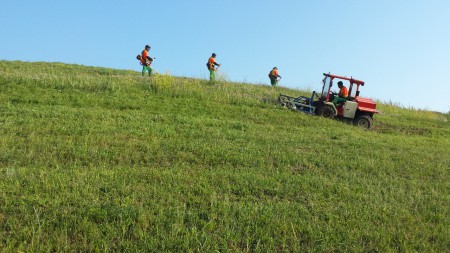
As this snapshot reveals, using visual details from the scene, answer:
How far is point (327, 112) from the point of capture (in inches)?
584

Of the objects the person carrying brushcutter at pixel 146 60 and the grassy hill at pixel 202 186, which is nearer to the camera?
the grassy hill at pixel 202 186

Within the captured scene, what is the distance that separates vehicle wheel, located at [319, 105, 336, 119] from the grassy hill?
11.6ft

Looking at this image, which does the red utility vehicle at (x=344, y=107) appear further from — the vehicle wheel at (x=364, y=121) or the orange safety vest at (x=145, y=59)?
the orange safety vest at (x=145, y=59)

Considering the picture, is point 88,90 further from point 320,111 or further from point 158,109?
point 320,111

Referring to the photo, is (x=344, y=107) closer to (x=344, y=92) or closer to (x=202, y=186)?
(x=344, y=92)

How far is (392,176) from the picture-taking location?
7164 mm

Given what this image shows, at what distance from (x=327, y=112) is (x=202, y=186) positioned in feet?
33.3

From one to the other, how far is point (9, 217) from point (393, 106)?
78.5 feet

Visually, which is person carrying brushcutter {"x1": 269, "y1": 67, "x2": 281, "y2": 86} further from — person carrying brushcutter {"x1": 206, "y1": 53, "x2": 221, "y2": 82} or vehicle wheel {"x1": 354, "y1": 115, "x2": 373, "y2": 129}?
vehicle wheel {"x1": 354, "y1": 115, "x2": 373, "y2": 129}

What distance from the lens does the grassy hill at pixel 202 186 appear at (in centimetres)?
421

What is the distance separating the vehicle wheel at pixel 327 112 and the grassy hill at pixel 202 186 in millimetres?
3523

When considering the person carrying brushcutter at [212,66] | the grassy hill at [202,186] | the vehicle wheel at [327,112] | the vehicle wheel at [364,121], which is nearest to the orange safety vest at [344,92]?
the vehicle wheel at [327,112]

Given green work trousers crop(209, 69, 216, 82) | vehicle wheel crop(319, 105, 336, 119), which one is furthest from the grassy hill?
green work trousers crop(209, 69, 216, 82)

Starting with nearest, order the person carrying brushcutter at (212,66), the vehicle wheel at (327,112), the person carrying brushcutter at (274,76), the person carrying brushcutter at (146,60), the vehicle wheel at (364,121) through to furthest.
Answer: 1. the vehicle wheel at (327,112)
2. the vehicle wheel at (364,121)
3. the person carrying brushcutter at (146,60)
4. the person carrying brushcutter at (212,66)
5. the person carrying brushcutter at (274,76)
